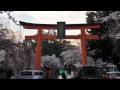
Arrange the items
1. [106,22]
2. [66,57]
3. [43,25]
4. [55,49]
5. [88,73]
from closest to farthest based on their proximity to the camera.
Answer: [88,73], [106,22], [43,25], [66,57], [55,49]

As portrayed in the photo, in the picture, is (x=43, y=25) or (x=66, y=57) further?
(x=66, y=57)

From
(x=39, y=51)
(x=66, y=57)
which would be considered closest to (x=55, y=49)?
(x=66, y=57)

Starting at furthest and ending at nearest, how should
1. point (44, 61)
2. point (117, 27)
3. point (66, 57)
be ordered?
point (44, 61) < point (66, 57) < point (117, 27)

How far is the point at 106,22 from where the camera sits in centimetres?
3406

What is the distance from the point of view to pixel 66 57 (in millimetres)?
71250

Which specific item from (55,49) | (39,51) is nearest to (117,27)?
(39,51)
